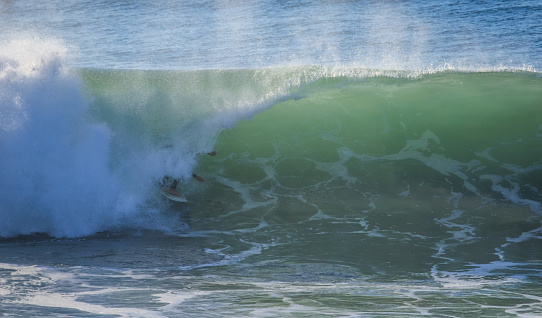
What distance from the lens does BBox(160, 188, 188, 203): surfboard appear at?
32.8 feet

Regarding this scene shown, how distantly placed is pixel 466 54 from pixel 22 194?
12.2 m

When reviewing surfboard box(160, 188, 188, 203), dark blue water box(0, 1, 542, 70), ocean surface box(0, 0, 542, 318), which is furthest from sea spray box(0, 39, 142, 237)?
dark blue water box(0, 1, 542, 70)

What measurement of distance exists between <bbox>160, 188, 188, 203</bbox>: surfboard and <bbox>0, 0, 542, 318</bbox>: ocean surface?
5.2 inches

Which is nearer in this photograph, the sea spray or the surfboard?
the sea spray

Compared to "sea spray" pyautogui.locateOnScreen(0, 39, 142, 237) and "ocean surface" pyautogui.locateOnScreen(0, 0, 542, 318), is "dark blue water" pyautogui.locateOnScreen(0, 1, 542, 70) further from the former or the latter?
"sea spray" pyautogui.locateOnScreen(0, 39, 142, 237)

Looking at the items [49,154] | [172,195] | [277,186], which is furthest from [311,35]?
[49,154]

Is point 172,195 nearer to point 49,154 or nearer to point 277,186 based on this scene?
point 277,186

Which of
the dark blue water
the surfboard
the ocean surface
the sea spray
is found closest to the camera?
the ocean surface

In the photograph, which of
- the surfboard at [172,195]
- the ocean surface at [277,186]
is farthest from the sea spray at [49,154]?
the surfboard at [172,195]

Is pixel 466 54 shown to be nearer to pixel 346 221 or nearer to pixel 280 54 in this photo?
pixel 280 54

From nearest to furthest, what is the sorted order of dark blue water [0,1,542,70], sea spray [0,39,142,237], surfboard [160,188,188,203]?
1. sea spray [0,39,142,237]
2. surfboard [160,188,188,203]
3. dark blue water [0,1,542,70]

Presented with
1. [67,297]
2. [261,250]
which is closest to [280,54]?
[261,250]

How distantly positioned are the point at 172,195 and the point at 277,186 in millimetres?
1835

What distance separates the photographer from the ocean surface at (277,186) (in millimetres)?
6137
